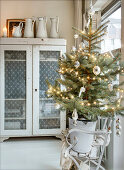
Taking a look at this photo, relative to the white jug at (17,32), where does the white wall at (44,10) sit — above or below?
above

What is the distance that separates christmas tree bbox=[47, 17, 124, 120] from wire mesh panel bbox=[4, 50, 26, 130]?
1.65 meters

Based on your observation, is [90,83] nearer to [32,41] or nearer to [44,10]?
[32,41]

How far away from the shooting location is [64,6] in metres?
3.97

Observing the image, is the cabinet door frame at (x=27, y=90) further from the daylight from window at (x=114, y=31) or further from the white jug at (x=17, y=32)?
the daylight from window at (x=114, y=31)

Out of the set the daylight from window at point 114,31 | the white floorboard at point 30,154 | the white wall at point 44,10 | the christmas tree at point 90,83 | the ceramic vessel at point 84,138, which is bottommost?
the white floorboard at point 30,154

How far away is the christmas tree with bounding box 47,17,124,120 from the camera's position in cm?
171

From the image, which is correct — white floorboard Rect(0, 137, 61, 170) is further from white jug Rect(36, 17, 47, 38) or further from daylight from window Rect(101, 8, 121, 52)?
white jug Rect(36, 17, 47, 38)

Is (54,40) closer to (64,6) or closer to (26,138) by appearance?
(64,6)

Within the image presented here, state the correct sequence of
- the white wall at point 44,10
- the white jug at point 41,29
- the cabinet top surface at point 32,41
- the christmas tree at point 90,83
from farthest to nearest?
the white wall at point 44,10 → the white jug at point 41,29 → the cabinet top surface at point 32,41 → the christmas tree at point 90,83

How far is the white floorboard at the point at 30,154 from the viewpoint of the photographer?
2498 mm

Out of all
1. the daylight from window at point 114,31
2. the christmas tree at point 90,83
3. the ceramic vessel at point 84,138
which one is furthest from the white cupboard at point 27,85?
the ceramic vessel at point 84,138

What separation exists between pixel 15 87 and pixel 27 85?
Answer: 0.22 metres

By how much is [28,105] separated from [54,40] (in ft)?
→ 3.84

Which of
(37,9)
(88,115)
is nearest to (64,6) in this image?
(37,9)
